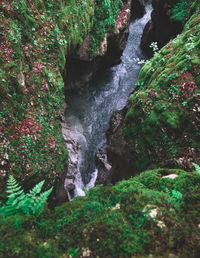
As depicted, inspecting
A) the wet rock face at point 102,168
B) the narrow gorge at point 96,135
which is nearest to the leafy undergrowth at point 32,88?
the narrow gorge at point 96,135

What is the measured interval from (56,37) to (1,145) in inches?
240

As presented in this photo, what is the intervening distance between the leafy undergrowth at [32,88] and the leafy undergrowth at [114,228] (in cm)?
352

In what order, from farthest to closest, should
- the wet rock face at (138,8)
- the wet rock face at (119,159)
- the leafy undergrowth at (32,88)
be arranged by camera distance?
the wet rock face at (138,8), the wet rock face at (119,159), the leafy undergrowth at (32,88)

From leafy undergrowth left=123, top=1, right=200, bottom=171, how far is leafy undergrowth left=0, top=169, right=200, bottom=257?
2989mm

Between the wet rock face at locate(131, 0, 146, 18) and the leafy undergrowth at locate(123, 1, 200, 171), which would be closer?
the leafy undergrowth at locate(123, 1, 200, 171)

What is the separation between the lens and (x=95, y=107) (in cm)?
1295

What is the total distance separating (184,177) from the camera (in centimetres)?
300

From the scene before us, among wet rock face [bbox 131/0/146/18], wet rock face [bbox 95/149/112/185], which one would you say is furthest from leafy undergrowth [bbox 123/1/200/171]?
wet rock face [bbox 131/0/146/18]

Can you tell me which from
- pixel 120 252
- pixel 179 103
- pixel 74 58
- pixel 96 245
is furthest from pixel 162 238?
pixel 74 58

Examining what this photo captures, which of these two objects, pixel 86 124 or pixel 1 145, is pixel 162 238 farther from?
pixel 86 124

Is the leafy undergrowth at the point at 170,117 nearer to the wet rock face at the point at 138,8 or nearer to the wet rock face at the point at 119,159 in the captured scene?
the wet rock face at the point at 119,159

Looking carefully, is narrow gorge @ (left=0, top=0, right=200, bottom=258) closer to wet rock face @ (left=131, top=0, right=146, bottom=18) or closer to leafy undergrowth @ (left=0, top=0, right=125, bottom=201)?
leafy undergrowth @ (left=0, top=0, right=125, bottom=201)

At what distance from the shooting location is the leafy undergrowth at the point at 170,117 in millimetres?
5379

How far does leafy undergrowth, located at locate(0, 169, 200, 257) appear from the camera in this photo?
1895 millimetres
